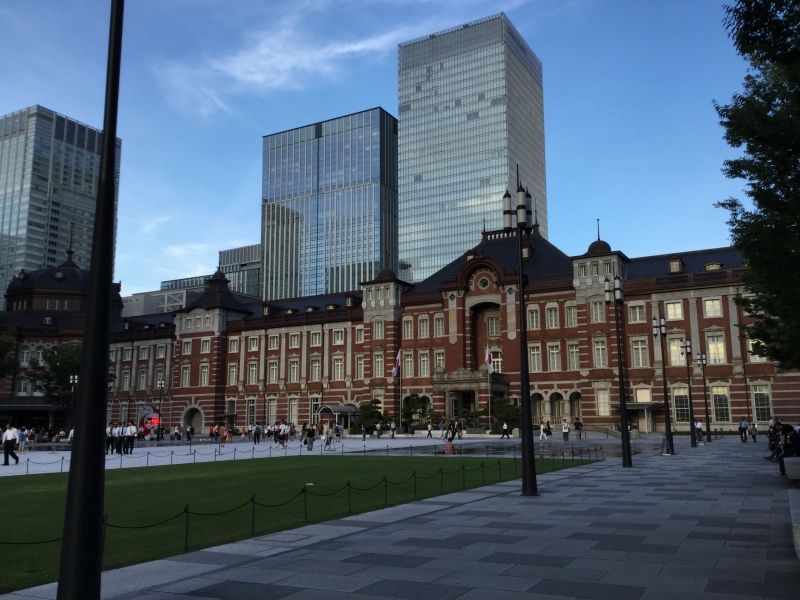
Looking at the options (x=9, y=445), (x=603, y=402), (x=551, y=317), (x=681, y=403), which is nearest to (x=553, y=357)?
(x=551, y=317)

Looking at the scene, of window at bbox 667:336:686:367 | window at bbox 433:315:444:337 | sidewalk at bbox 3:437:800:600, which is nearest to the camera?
sidewalk at bbox 3:437:800:600

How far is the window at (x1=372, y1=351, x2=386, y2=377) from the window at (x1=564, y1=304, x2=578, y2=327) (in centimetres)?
1994

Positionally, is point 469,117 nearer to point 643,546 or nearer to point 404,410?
point 404,410

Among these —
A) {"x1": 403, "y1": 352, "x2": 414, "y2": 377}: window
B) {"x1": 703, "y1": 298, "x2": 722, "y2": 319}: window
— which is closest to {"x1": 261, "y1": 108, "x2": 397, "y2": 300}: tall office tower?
{"x1": 403, "y1": 352, "x2": 414, "y2": 377}: window

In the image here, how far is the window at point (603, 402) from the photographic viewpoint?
59.8 meters

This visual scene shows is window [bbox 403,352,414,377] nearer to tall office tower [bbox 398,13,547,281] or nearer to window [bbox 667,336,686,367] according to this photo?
window [bbox 667,336,686,367]

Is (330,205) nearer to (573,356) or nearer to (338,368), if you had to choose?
(338,368)

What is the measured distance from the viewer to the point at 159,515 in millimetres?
15133

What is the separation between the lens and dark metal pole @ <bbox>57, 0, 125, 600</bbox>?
6293 mm

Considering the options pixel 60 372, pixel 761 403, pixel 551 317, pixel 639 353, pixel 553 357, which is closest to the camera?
pixel 761 403

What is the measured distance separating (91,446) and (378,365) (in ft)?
216

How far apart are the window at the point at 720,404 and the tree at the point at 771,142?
39.6m

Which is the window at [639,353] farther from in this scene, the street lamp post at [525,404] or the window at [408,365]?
the street lamp post at [525,404]

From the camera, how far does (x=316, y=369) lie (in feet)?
254
